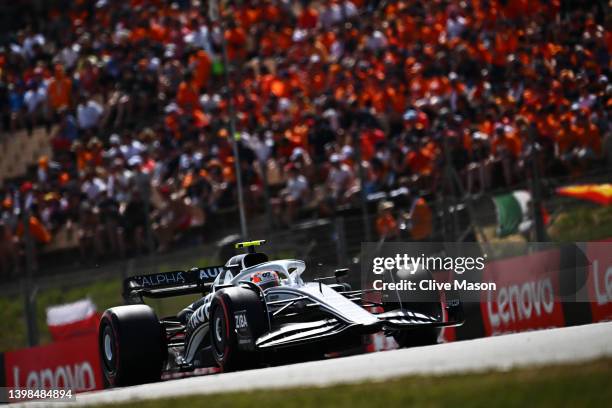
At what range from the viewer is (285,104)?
1991cm

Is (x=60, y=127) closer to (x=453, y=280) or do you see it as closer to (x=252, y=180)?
(x=252, y=180)

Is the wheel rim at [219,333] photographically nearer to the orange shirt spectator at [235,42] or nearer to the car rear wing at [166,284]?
the car rear wing at [166,284]

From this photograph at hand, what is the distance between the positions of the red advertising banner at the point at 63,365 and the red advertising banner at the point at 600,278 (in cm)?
637

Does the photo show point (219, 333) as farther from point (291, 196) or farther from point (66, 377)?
point (291, 196)

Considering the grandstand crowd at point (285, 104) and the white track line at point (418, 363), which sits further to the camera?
the grandstand crowd at point (285, 104)

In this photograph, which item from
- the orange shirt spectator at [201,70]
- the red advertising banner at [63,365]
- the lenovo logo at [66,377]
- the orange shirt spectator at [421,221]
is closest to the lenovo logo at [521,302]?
the orange shirt spectator at [421,221]

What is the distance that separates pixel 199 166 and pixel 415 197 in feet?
15.1

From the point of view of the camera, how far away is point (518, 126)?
1547cm

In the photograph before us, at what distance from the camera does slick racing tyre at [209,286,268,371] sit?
1006 cm

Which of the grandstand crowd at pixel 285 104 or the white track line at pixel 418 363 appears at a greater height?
the grandstand crowd at pixel 285 104

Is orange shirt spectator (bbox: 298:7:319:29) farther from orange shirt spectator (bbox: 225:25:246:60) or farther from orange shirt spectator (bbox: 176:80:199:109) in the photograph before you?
orange shirt spectator (bbox: 176:80:199:109)

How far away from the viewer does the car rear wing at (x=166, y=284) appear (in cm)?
1174

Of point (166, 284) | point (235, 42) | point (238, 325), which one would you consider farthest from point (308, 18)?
point (238, 325)

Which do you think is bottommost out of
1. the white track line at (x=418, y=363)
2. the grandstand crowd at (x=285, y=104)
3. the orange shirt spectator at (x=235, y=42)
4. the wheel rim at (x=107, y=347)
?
the white track line at (x=418, y=363)
